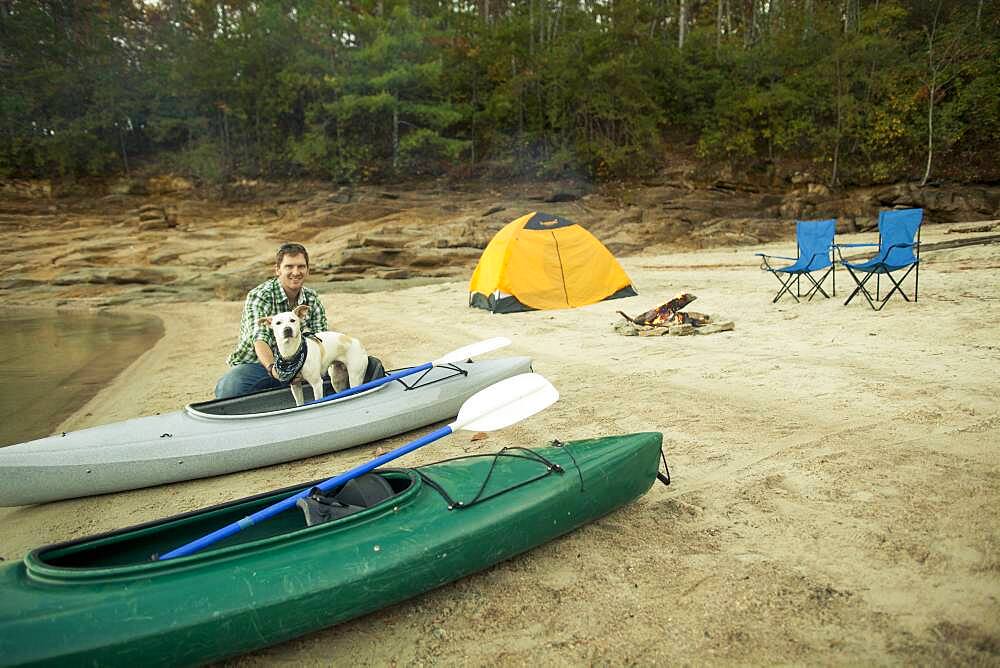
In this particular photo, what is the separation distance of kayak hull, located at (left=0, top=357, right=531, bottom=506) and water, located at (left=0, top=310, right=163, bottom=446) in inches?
96.7

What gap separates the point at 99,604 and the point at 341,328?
6.98m

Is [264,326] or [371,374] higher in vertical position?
[264,326]

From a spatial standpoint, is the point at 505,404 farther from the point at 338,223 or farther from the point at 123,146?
the point at 123,146

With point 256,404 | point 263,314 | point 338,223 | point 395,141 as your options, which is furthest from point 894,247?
point 395,141

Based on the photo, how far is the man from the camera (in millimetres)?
4316

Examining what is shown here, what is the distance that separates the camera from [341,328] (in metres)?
8.72

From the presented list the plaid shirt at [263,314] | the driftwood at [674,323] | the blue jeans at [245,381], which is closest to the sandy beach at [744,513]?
the driftwood at [674,323]

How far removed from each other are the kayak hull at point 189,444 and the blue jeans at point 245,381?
25cm

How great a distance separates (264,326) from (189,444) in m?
1.04

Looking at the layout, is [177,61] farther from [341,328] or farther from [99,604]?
[99,604]

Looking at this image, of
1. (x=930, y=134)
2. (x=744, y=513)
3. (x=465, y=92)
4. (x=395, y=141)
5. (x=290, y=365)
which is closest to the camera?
(x=744, y=513)

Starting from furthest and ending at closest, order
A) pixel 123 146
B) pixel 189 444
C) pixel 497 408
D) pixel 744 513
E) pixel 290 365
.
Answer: pixel 123 146 → pixel 290 365 → pixel 189 444 → pixel 497 408 → pixel 744 513

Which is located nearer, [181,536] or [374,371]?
[181,536]

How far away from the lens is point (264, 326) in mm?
4320
